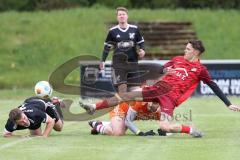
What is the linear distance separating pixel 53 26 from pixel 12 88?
→ 31.2ft

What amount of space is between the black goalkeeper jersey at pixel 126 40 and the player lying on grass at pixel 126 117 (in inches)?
131

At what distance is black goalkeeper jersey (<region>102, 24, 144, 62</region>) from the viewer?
18188 mm

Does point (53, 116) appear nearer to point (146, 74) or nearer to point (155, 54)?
point (146, 74)

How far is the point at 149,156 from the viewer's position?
11.5 metres

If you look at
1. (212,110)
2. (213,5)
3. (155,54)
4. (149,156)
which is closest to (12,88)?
(155,54)

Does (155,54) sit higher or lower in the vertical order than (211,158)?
lower

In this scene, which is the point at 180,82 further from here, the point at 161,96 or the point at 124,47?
the point at 124,47

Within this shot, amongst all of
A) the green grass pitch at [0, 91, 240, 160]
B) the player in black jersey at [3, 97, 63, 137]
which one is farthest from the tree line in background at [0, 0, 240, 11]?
the player in black jersey at [3, 97, 63, 137]

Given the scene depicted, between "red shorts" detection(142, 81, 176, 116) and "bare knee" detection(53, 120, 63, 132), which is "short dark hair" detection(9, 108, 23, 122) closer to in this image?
"bare knee" detection(53, 120, 63, 132)

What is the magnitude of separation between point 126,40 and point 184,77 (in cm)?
408

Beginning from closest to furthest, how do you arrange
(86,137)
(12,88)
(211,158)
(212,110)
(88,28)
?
(211,158) → (86,137) → (212,110) → (12,88) → (88,28)

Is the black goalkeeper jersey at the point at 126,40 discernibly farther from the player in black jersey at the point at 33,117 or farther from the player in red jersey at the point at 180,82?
the player in black jersey at the point at 33,117

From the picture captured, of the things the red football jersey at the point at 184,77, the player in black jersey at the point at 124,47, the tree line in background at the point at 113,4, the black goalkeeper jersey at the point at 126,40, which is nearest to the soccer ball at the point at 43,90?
the red football jersey at the point at 184,77

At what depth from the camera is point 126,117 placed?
1483cm
